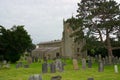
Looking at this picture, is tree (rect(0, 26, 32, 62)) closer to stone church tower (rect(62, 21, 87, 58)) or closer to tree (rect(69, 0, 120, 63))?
tree (rect(69, 0, 120, 63))

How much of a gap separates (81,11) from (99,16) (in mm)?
3299

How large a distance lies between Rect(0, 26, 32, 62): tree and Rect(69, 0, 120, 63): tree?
36.7 ft

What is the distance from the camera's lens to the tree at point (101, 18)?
133 feet

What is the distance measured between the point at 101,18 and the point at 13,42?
15.7 metres

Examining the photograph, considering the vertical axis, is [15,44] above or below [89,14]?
below

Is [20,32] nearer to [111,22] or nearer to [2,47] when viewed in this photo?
[2,47]

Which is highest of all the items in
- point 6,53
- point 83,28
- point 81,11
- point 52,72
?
point 81,11

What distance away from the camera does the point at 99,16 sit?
41.8 meters

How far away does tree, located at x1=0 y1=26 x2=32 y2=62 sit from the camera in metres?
46.0

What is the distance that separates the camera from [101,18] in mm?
41875

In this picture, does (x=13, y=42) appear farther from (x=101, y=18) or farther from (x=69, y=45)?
(x=69, y=45)

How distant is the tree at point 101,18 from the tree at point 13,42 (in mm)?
11181

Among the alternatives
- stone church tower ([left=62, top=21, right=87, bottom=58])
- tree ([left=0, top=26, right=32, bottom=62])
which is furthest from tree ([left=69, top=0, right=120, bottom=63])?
stone church tower ([left=62, top=21, right=87, bottom=58])

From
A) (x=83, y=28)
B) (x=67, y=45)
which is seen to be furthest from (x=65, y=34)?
(x=83, y=28)
